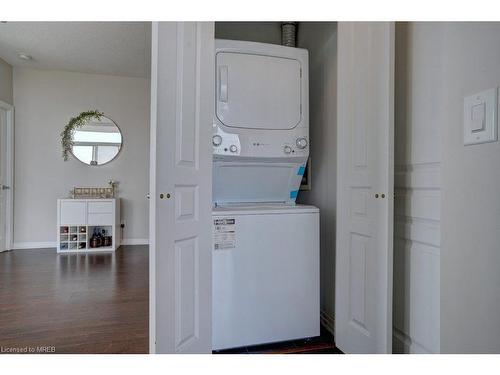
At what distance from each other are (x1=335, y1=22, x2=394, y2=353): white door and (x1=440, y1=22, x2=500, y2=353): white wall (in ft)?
1.92

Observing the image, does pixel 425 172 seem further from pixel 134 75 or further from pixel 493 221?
pixel 134 75

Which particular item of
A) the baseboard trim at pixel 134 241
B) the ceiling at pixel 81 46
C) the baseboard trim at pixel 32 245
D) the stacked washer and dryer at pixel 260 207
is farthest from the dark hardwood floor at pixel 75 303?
the ceiling at pixel 81 46

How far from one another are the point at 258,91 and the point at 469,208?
4.43ft

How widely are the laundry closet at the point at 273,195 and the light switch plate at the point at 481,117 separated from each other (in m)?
0.64

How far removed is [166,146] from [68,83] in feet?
13.5

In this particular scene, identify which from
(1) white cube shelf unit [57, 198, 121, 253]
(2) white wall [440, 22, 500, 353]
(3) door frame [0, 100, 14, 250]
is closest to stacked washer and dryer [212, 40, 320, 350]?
(2) white wall [440, 22, 500, 353]

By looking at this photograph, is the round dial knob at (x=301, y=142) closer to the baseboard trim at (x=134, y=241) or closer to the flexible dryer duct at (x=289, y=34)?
the flexible dryer duct at (x=289, y=34)

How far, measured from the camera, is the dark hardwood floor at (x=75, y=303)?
171 cm

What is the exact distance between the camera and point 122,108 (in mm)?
A: 4457

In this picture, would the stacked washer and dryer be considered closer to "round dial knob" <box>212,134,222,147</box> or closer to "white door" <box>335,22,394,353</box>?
"round dial knob" <box>212,134,222,147</box>
